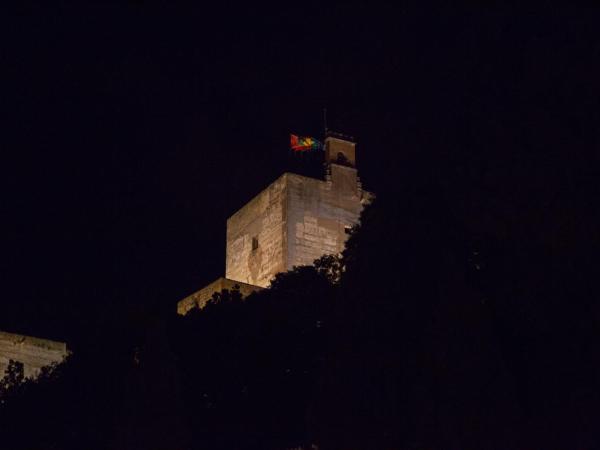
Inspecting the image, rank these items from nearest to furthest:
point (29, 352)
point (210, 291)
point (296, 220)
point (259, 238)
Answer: point (210, 291)
point (296, 220)
point (29, 352)
point (259, 238)

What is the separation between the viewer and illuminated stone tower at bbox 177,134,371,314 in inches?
1307

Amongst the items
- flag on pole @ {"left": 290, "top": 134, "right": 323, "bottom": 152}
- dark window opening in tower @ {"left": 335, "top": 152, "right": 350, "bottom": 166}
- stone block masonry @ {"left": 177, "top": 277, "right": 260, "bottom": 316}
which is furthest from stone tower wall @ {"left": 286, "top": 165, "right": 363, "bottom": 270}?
stone block masonry @ {"left": 177, "top": 277, "right": 260, "bottom": 316}

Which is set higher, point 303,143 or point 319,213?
point 303,143

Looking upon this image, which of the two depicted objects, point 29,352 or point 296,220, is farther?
point 29,352

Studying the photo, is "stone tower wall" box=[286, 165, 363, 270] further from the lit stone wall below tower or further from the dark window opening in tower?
the lit stone wall below tower

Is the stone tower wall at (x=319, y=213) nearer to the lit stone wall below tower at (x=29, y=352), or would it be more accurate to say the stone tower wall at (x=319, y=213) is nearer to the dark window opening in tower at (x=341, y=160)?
the dark window opening in tower at (x=341, y=160)

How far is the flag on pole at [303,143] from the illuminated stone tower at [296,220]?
494 millimetres

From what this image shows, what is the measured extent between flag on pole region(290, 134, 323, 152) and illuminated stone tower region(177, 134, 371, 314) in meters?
0.49

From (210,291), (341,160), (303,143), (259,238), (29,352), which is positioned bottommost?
(29,352)

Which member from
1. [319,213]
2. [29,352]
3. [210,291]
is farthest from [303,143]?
[29,352]

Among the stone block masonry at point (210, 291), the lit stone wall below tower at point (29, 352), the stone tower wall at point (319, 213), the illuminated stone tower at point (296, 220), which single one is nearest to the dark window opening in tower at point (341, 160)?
the illuminated stone tower at point (296, 220)

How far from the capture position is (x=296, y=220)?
1314 inches

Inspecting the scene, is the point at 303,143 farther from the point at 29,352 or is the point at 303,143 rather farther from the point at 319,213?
the point at 29,352

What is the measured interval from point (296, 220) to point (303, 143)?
4252 millimetres
